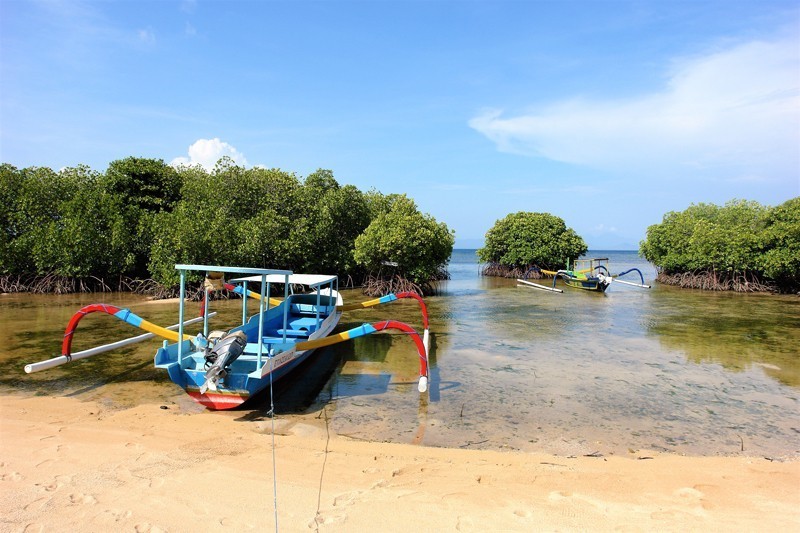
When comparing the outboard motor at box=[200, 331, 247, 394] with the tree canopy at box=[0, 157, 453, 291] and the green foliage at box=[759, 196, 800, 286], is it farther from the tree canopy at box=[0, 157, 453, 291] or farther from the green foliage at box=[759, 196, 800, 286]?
the green foliage at box=[759, 196, 800, 286]

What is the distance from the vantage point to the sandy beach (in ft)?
12.2

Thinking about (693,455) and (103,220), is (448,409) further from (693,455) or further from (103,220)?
(103,220)

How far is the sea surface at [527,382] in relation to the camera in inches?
250

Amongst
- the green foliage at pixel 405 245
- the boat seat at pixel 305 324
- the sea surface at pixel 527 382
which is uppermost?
the green foliage at pixel 405 245

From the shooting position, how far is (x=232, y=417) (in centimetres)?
657

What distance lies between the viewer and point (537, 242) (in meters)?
33.9

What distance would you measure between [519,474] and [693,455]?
8.43 ft

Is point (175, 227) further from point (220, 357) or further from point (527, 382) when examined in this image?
point (527, 382)

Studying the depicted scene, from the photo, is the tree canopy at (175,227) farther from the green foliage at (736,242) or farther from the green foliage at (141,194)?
the green foliage at (736,242)

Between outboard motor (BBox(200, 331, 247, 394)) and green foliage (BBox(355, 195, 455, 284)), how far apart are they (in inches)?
557

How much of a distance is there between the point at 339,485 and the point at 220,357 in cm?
286

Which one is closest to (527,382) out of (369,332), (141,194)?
(369,332)

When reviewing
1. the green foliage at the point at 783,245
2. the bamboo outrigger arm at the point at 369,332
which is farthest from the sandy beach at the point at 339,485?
the green foliage at the point at 783,245

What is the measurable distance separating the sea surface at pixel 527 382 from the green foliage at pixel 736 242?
8473 mm
